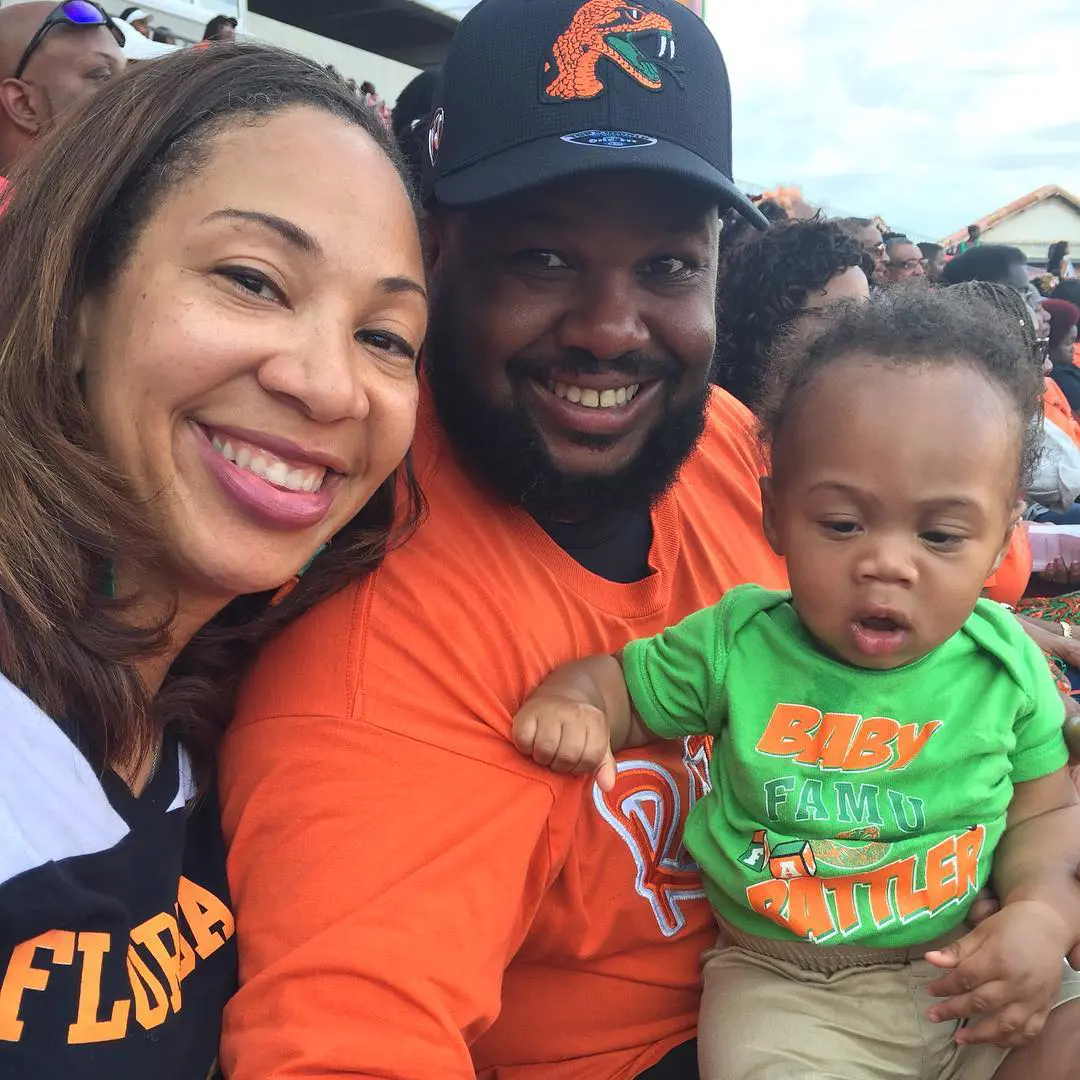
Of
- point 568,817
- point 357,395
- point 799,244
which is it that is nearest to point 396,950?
point 568,817

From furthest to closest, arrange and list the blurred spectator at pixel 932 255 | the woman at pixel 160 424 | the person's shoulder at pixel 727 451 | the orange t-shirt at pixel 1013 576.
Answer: the blurred spectator at pixel 932 255 < the orange t-shirt at pixel 1013 576 < the person's shoulder at pixel 727 451 < the woman at pixel 160 424

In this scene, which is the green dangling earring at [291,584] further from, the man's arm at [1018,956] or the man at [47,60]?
the man at [47,60]

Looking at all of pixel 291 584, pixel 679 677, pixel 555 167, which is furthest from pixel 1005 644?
pixel 291 584

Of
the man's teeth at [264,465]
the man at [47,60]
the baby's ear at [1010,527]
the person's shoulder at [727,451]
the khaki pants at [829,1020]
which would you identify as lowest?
the khaki pants at [829,1020]

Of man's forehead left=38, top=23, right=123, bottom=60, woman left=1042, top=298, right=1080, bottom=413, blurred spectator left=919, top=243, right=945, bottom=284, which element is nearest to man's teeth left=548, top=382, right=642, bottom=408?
man's forehead left=38, top=23, right=123, bottom=60

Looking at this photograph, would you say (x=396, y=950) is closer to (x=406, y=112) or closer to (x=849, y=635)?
(x=849, y=635)

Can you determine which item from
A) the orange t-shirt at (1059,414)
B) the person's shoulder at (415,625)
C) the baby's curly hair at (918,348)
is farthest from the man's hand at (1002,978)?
the orange t-shirt at (1059,414)

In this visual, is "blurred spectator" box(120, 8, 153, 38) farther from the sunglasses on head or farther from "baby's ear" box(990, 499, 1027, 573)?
"baby's ear" box(990, 499, 1027, 573)

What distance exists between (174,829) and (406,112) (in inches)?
142

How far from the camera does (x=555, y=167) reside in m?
1.72

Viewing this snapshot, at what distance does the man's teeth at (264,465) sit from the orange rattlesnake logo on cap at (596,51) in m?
0.84

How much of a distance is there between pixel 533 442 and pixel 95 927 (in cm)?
101

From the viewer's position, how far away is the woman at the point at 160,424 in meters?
1.31

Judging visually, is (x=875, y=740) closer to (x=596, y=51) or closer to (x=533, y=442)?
(x=533, y=442)
